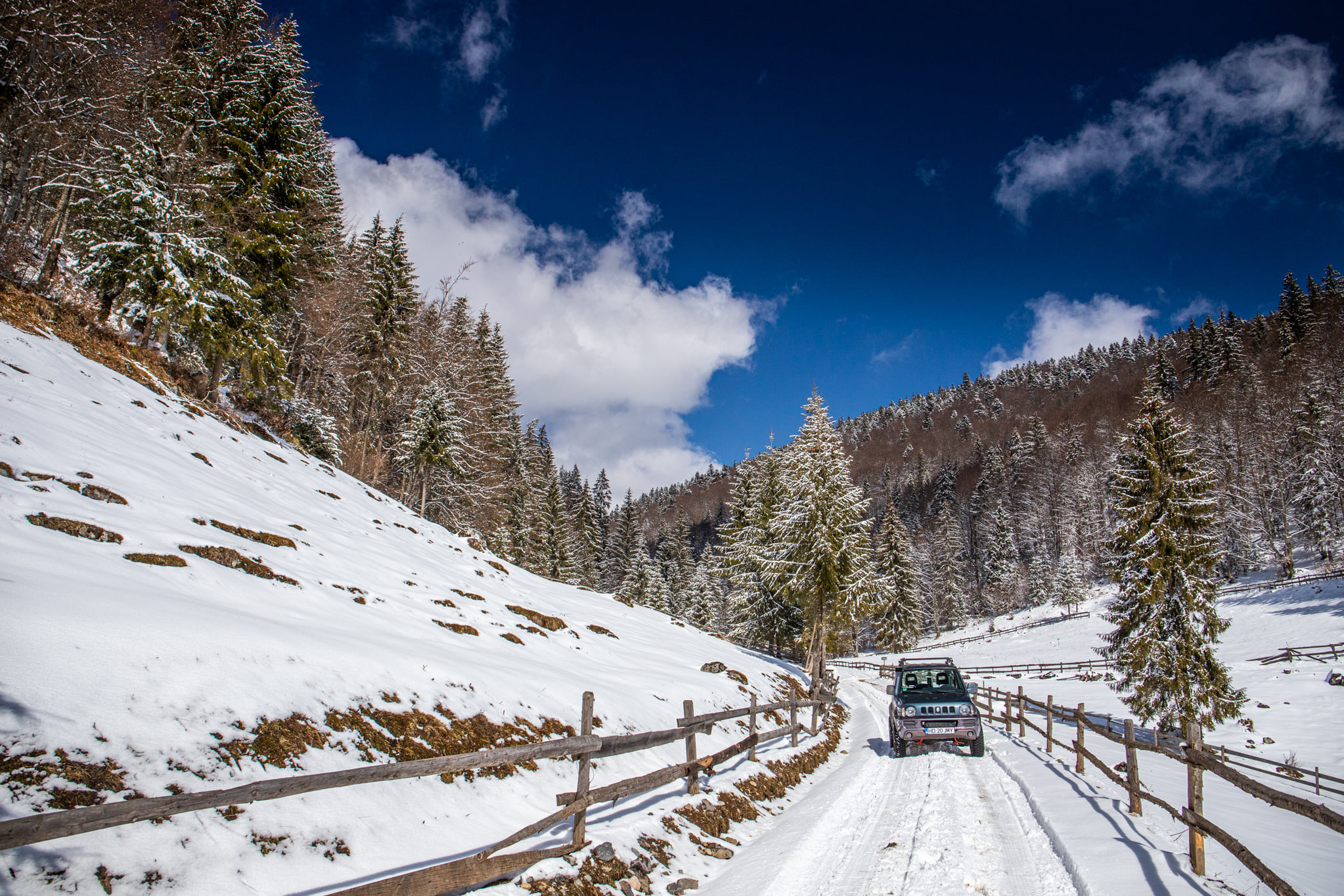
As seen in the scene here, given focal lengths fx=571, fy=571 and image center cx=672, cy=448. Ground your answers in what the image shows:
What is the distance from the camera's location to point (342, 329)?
104ft

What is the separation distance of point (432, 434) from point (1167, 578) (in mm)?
32436

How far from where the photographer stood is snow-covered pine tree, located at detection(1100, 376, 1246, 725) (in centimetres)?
1959

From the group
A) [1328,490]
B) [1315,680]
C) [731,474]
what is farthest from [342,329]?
[731,474]

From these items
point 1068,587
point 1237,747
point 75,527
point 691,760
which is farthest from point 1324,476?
point 75,527

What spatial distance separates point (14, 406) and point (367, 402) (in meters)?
22.2

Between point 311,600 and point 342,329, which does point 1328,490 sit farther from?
point 342,329

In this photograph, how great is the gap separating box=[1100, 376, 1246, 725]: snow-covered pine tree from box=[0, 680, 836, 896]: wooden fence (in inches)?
785

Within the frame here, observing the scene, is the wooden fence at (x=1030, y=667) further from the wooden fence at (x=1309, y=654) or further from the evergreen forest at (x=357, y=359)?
the evergreen forest at (x=357, y=359)

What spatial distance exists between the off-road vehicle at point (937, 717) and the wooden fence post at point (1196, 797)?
235 inches

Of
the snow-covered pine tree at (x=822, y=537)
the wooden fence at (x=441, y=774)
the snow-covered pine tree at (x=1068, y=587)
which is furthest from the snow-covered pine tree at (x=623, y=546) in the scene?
the wooden fence at (x=441, y=774)

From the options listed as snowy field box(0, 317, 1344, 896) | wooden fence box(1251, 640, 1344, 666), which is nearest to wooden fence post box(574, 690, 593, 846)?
snowy field box(0, 317, 1344, 896)

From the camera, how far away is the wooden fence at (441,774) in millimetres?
2854

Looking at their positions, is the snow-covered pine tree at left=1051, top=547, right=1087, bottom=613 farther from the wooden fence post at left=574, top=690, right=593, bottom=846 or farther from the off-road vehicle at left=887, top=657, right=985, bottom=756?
the wooden fence post at left=574, top=690, right=593, bottom=846

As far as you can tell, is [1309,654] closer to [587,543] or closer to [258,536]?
[258,536]
